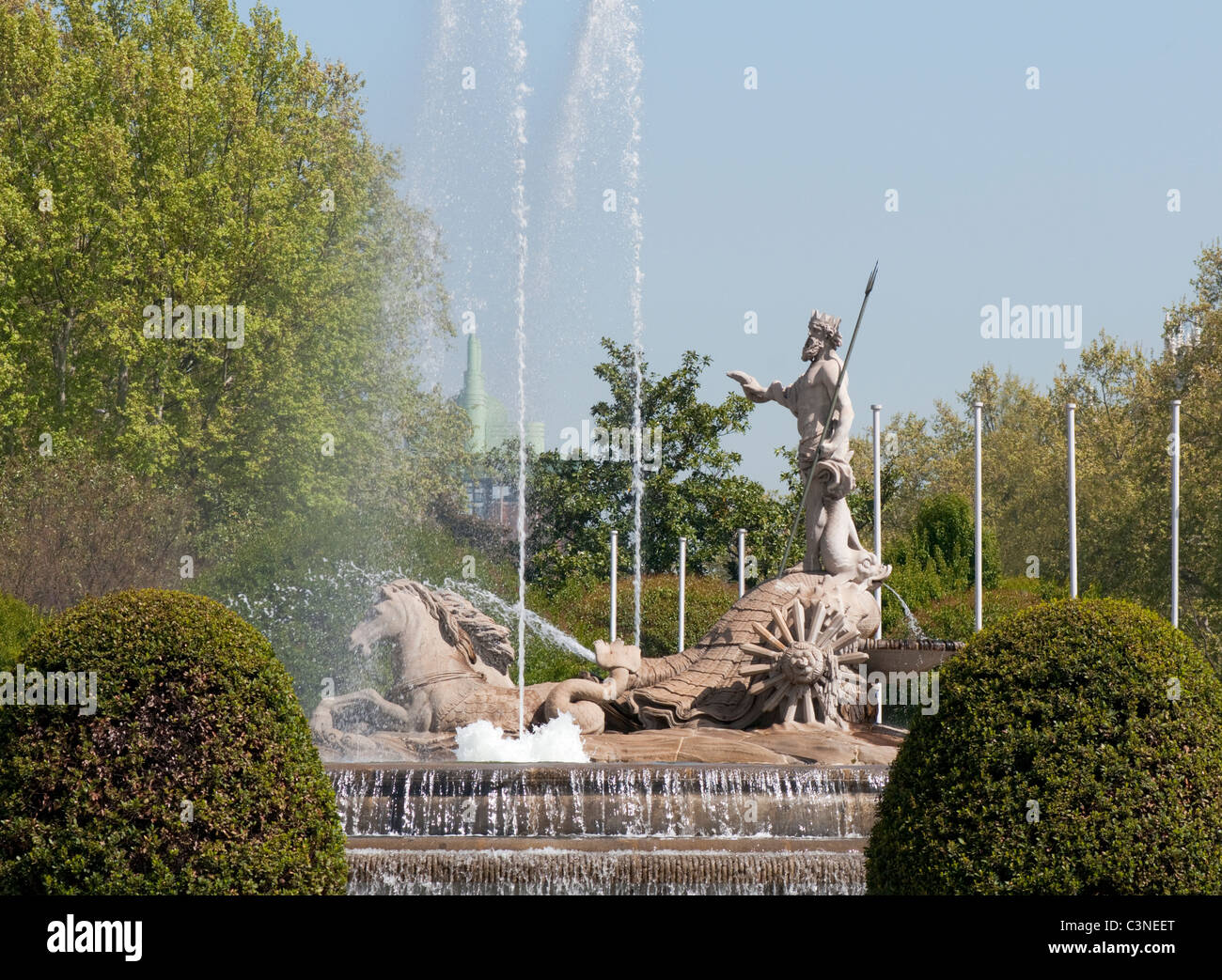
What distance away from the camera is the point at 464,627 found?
15836 mm

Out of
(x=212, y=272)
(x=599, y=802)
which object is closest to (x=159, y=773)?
(x=599, y=802)

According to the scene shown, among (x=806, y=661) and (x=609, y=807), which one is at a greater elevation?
(x=806, y=661)

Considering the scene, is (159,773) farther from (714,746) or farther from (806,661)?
(806,661)

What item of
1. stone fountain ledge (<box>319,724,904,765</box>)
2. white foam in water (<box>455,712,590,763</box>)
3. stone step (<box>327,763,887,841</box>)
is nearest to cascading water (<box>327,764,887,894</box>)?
stone step (<box>327,763,887,841</box>)

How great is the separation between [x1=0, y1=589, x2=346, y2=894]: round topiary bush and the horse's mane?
28.1 feet

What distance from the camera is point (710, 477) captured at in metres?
33.7

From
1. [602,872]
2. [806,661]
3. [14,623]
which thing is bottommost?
[602,872]

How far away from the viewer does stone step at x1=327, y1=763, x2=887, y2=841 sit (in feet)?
35.8

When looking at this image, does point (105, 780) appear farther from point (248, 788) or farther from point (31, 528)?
point (31, 528)

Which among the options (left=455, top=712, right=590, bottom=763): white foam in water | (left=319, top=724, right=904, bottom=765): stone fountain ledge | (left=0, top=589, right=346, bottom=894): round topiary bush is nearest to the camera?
(left=0, top=589, right=346, bottom=894): round topiary bush

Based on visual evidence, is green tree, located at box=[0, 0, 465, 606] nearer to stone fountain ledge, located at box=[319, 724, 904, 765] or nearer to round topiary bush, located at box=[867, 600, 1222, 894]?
stone fountain ledge, located at box=[319, 724, 904, 765]

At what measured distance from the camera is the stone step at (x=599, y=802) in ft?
Answer: 35.8

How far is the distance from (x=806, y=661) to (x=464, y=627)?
12.2 ft
